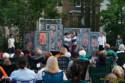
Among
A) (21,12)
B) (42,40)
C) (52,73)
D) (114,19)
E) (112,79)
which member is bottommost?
(114,19)

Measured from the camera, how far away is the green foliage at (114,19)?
170 ft

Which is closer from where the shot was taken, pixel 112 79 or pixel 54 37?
pixel 112 79

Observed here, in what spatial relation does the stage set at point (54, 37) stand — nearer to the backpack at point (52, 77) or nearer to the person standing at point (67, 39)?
the person standing at point (67, 39)

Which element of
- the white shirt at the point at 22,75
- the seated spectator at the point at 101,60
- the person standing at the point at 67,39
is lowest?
the person standing at the point at 67,39

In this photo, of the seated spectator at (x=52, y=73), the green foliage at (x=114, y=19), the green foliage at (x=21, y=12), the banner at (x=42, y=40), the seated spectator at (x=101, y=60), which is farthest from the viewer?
the green foliage at (x=114, y=19)

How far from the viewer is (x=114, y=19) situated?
53031 mm

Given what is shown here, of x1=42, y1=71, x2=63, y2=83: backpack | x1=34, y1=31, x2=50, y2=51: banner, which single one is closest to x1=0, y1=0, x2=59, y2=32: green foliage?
x1=34, y1=31, x2=50, y2=51: banner

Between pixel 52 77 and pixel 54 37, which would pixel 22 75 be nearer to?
pixel 52 77

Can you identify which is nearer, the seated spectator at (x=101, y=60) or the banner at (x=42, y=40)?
the seated spectator at (x=101, y=60)

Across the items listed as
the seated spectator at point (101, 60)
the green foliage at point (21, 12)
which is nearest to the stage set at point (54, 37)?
the green foliage at point (21, 12)

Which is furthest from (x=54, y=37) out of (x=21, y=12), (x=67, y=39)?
(x=21, y=12)

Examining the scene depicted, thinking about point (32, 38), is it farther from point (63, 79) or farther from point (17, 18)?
point (63, 79)

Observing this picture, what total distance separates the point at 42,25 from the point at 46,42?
2.53 meters

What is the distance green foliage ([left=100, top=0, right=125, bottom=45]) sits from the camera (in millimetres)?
51747
